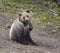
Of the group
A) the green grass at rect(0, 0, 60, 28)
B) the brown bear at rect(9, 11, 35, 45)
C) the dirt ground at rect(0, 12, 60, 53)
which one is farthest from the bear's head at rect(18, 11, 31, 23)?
the green grass at rect(0, 0, 60, 28)

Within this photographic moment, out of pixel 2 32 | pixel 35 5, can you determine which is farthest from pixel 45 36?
pixel 35 5

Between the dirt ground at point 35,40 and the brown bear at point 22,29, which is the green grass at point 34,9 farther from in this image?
the brown bear at point 22,29

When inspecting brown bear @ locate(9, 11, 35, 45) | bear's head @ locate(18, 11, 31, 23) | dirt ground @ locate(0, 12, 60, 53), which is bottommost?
dirt ground @ locate(0, 12, 60, 53)

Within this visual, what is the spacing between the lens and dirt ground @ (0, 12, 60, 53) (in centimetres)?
875

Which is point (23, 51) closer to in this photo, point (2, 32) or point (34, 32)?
point (2, 32)

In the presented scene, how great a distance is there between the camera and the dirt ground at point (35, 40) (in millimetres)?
8750

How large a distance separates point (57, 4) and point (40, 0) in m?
0.98

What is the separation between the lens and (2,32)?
11.0m

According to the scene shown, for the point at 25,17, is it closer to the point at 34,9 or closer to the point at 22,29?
the point at 22,29

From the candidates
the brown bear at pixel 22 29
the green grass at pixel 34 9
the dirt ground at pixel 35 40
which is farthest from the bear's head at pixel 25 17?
the green grass at pixel 34 9

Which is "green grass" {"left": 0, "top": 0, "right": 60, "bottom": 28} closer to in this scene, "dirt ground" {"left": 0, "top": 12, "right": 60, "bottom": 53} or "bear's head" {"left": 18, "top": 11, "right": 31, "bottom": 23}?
"dirt ground" {"left": 0, "top": 12, "right": 60, "bottom": 53}

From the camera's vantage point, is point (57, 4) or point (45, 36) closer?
point (45, 36)

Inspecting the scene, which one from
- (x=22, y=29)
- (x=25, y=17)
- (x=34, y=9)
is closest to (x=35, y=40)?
(x=22, y=29)

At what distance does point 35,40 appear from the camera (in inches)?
418
